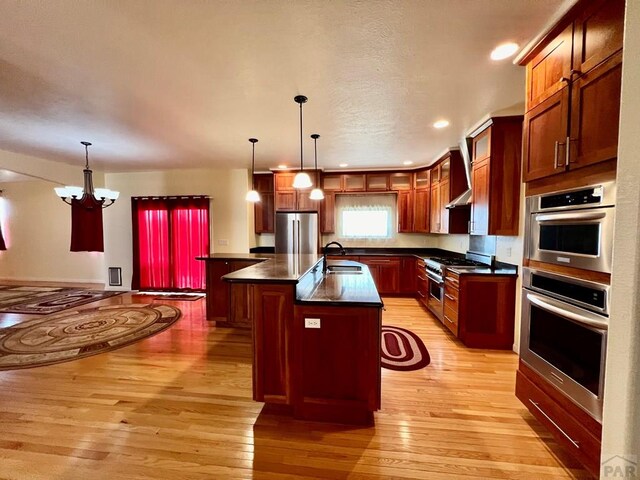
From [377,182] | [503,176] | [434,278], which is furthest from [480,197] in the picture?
[377,182]

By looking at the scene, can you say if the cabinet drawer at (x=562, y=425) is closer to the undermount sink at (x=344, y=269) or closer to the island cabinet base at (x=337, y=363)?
the island cabinet base at (x=337, y=363)

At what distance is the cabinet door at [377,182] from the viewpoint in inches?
225

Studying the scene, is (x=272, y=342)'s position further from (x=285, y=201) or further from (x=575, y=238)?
(x=285, y=201)

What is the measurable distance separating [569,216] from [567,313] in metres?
0.54

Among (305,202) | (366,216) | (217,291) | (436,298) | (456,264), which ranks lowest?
(436,298)

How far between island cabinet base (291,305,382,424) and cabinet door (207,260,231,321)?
7.61ft

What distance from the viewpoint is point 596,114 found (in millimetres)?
1424

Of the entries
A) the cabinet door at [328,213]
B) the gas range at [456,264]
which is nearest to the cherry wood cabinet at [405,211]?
the gas range at [456,264]

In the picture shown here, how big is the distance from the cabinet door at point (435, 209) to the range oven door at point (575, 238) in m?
3.09

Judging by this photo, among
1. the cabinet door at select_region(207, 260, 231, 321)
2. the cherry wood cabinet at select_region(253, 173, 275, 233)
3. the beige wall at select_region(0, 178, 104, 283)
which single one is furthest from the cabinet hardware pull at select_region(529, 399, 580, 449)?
the beige wall at select_region(0, 178, 104, 283)

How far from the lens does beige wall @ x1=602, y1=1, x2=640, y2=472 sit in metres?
0.74

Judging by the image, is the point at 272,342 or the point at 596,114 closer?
the point at 596,114

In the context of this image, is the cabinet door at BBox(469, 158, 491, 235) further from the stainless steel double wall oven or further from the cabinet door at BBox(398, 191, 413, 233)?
the cabinet door at BBox(398, 191, 413, 233)

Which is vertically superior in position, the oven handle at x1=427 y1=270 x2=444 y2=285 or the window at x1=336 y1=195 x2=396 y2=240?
the window at x1=336 y1=195 x2=396 y2=240
